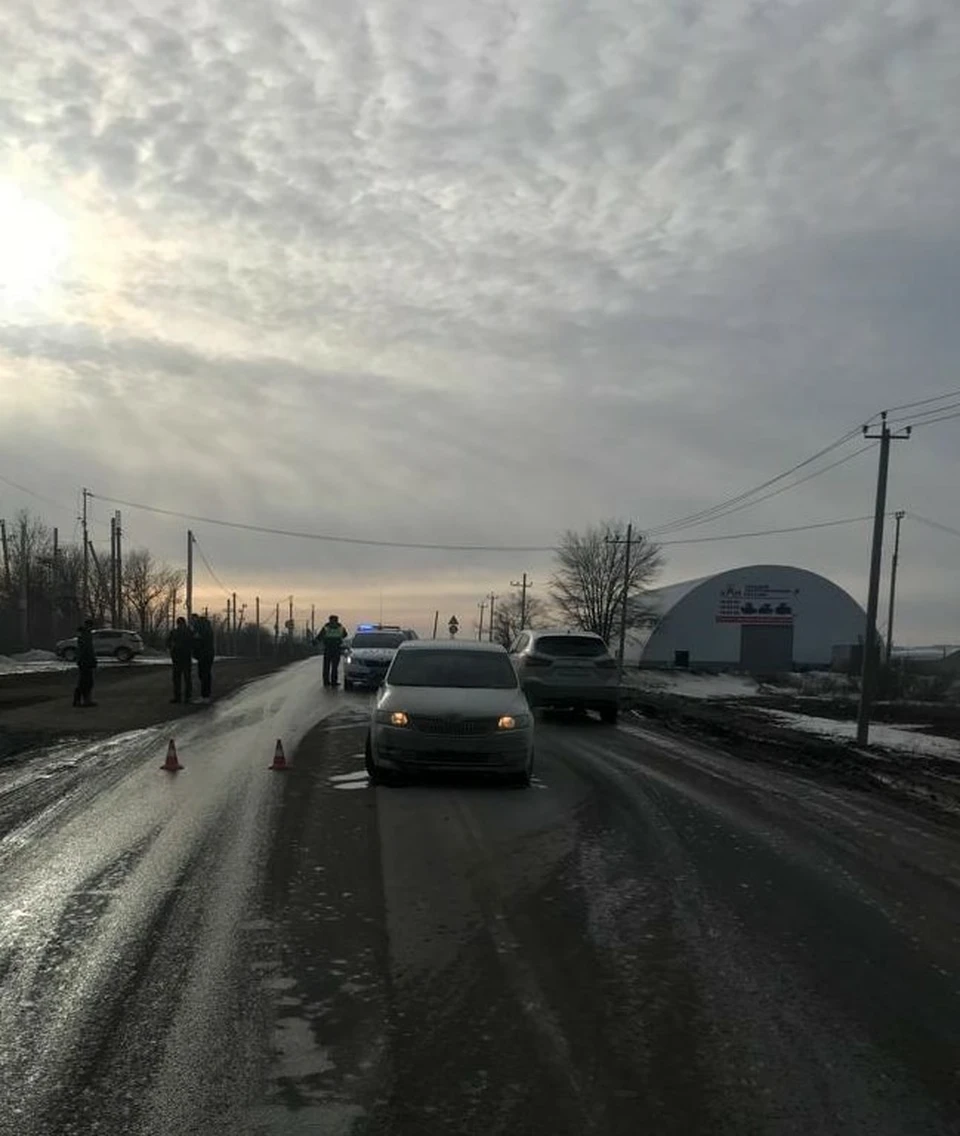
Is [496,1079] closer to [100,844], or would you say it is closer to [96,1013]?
[96,1013]

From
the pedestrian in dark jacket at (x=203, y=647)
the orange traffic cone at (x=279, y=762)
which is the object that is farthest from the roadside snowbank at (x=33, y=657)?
the orange traffic cone at (x=279, y=762)

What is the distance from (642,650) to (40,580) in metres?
46.0

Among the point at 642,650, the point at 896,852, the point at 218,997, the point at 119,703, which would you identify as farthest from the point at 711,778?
the point at 642,650

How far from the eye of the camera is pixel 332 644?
95.2 ft

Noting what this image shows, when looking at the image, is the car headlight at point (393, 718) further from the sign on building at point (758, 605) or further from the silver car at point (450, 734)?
the sign on building at point (758, 605)

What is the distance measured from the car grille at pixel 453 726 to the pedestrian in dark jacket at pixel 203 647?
12.4 metres

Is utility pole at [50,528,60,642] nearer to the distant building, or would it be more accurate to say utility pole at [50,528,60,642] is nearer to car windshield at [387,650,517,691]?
the distant building

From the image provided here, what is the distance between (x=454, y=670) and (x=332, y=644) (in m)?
16.7

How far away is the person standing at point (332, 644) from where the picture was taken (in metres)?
28.6

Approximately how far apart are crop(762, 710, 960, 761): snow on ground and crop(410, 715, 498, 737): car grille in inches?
343

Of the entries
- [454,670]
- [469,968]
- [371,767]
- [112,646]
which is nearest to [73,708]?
[454,670]

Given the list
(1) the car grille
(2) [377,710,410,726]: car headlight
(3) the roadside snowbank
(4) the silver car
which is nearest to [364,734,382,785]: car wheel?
(4) the silver car

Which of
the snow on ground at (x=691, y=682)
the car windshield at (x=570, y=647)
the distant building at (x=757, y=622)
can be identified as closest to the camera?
the car windshield at (x=570, y=647)

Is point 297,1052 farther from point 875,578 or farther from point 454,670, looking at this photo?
point 875,578
